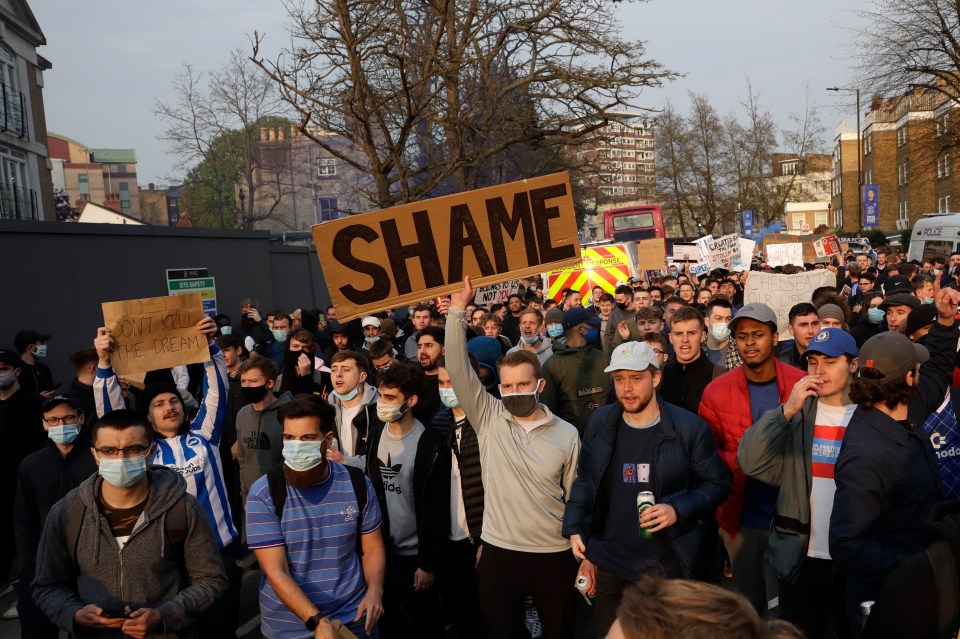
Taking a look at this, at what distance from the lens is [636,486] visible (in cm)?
410

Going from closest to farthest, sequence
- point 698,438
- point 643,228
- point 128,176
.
Answer: 1. point 698,438
2. point 643,228
3. point 128,176

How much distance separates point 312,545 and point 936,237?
26.8 metres

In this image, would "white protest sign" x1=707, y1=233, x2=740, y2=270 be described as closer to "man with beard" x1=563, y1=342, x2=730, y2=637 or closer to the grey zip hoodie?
"man with beard" x1=563, y1=342, x2=730, y2=637

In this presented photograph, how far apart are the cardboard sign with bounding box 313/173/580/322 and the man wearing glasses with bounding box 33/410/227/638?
1.55 meters

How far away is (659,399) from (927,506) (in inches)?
47.7

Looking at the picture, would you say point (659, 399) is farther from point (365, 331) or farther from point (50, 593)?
point (365, 331)

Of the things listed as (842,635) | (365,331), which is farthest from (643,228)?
(842,635)

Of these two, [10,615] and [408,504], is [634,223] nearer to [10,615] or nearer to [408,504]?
[10,615]

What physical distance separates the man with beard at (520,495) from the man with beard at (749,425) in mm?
859

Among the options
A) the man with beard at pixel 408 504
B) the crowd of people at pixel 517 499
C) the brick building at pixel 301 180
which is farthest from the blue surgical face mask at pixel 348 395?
the brick building at pixel 301 180

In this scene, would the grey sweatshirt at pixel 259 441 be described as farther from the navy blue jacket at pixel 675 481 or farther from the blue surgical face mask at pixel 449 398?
the navy blue jacket at pixel 675 481

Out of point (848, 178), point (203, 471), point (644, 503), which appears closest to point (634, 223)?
point (203, 471)

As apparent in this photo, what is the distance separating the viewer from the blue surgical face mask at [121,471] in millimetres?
3779

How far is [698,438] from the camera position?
416 cm
